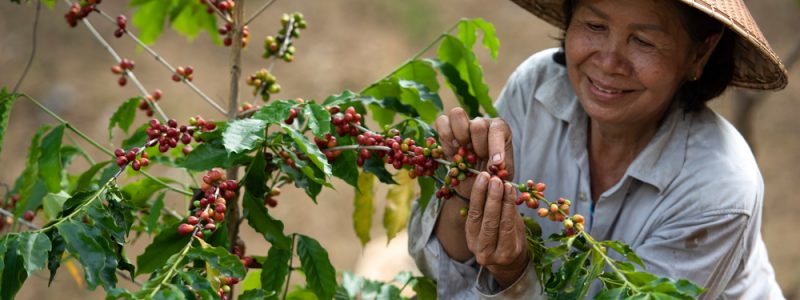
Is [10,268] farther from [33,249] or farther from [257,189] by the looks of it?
[257,189]

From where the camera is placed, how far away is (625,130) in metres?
2.22

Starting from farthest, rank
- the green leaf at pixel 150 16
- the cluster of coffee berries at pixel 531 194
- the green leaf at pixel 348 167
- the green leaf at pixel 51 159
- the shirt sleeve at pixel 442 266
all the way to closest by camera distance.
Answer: the green leaf at pixel 150 16 < the shirt sleeve at pixel 442 266 < the green leaf at pixel 51 159 < the green leaf at pixel 348 167 < the cluster of coffee berries at pixel 531 194

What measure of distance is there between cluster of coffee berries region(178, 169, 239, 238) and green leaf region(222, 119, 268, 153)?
11 centimetres

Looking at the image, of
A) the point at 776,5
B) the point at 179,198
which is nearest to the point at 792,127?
the point at 776,5

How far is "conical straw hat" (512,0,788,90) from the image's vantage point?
190 cm

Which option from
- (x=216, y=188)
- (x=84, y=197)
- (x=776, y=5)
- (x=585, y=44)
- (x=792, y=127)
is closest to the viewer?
(x=84, y=197)

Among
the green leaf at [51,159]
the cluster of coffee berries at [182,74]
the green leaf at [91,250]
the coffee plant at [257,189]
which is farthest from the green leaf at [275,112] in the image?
the green leaf at [51,159]

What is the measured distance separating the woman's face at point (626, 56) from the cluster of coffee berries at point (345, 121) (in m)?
0.53

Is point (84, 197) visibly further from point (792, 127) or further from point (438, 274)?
point (792, 127)

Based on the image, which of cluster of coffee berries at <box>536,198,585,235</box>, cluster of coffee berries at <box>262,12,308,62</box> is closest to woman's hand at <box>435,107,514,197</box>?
cluster of coffee berries at <box>536,198,585,235</box>

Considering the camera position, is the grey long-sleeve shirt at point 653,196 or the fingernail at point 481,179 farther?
the grey long-sleeve shirt at point 653,196

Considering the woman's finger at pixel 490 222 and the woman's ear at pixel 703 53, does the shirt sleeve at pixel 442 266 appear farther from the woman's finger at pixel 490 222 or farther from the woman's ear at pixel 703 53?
the woman's ear at pixel 703 53

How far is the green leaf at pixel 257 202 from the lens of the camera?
175cm

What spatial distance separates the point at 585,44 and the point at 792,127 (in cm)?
482
